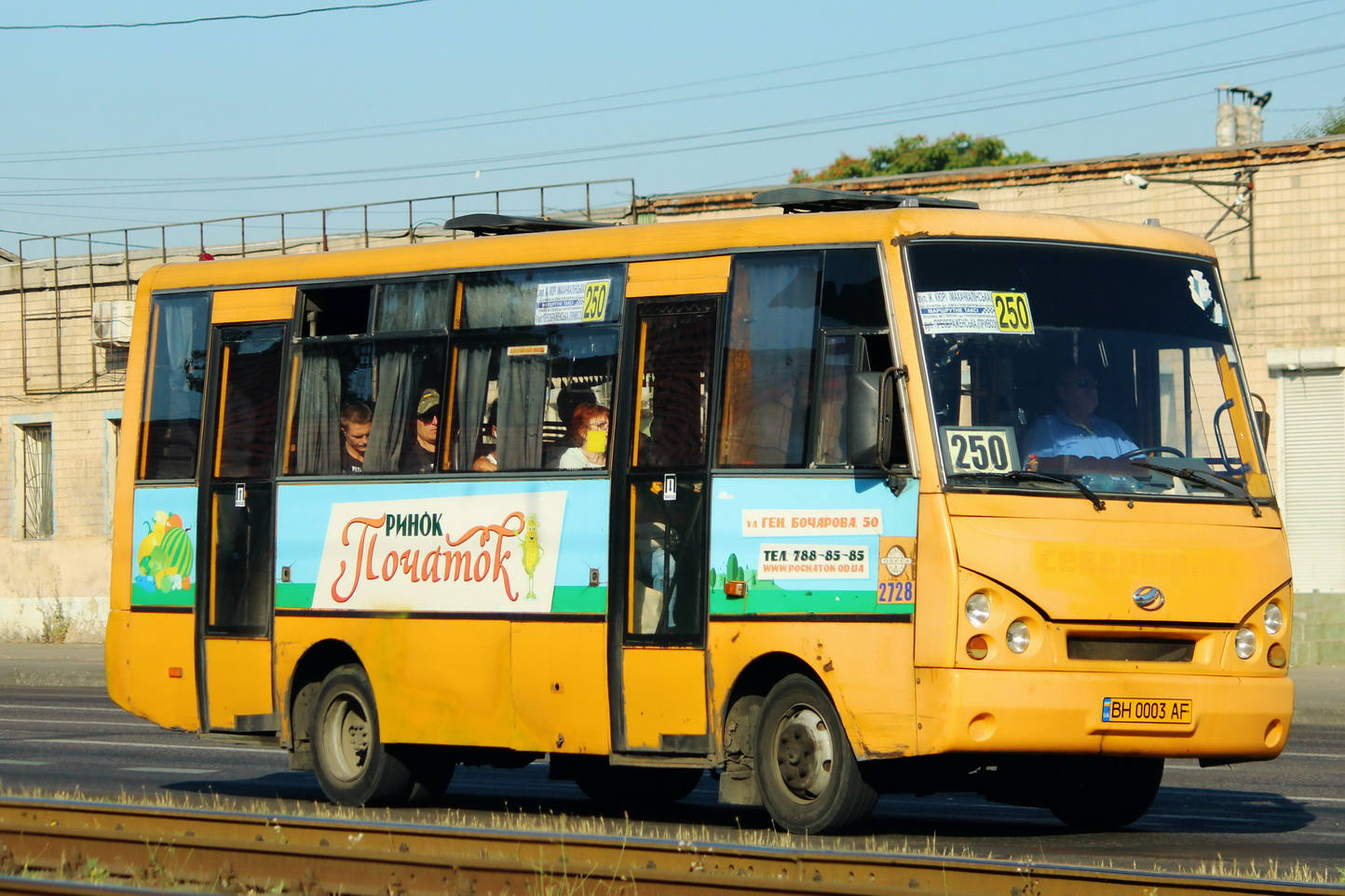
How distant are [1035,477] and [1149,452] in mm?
779

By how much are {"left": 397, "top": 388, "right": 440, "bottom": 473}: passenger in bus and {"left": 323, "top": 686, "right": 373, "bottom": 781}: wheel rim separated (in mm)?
1558

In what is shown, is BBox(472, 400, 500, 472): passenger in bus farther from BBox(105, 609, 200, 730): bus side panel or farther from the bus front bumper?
the bus front bumper

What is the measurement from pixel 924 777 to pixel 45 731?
38.4ft

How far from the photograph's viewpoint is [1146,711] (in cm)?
981

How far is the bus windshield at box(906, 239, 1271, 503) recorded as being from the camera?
9992mm

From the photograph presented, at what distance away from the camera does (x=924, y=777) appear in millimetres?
10383

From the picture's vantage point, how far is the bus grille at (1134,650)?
982 cm

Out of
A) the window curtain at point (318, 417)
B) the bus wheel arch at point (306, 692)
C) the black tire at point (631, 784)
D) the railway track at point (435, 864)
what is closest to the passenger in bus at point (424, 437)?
the window curtain at point (318, 417)

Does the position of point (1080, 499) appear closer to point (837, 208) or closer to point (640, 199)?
point (837, 208)

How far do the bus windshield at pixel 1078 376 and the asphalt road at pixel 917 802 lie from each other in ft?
6.00

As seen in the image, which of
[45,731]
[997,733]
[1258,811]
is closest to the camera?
[997,733]

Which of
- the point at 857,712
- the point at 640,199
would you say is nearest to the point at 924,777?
the point at 857,712

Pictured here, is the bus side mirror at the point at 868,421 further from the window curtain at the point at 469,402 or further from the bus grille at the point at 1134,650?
the window curtain at the point at 469,402

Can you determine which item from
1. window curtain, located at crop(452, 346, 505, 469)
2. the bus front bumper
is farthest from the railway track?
window curtain, located at crop(452, 346, 505, 469)
